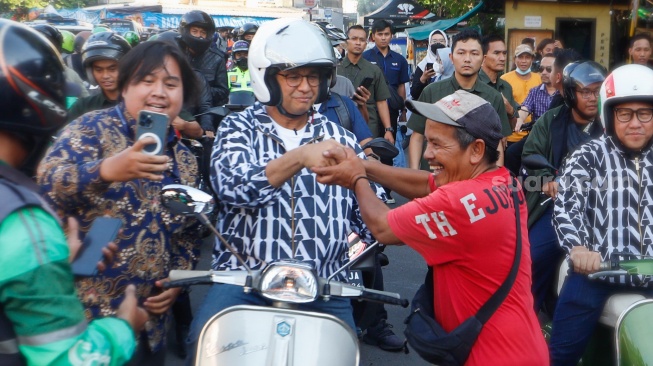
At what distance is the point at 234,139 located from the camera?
11.0 ft

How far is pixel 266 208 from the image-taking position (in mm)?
3287

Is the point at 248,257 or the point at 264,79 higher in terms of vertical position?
the point at 264,79

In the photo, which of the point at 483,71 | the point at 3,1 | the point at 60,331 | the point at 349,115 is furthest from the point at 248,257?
the point at 3,1

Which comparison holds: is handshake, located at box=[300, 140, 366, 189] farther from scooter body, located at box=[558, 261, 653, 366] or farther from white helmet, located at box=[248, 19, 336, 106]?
scooter body, located at box=[558, 261, 653, 366]

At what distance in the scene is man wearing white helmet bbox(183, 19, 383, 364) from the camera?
315 centimetres

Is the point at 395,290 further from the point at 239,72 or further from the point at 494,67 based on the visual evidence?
the point at 239,72

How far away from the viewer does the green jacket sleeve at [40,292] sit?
190cm

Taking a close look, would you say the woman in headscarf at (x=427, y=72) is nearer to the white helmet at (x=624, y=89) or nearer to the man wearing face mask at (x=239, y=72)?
the man wearing face mask at (x=239, y=72)

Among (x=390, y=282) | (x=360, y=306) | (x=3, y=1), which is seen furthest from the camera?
(x=3, y=1)

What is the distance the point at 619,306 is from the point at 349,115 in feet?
8.92

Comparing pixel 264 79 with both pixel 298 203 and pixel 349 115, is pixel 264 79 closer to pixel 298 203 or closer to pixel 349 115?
pixel 298 203

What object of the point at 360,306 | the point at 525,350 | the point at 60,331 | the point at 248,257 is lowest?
the point at 360,306

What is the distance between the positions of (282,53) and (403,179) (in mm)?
717

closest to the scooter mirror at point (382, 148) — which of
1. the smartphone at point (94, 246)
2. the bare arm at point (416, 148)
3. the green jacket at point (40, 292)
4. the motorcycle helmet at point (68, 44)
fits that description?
the smartphone at point (94, 246)
